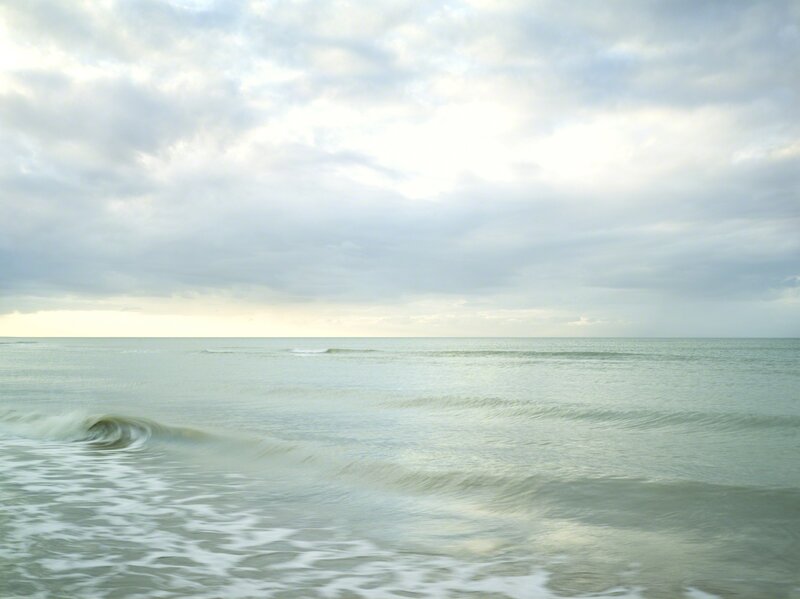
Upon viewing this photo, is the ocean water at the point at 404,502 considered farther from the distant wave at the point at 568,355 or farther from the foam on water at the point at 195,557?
the distant wave at the point at 568,355

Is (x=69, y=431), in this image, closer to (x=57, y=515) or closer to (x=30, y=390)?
(x=57, y=515)

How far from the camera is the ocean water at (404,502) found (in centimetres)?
535

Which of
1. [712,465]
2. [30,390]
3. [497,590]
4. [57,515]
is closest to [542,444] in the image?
[712,465]

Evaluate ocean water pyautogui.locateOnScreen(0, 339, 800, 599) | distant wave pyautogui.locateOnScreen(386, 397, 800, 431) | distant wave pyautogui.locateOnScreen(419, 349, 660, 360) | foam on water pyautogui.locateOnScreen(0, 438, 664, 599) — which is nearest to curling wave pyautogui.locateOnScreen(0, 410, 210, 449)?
ocean water pyautogui.locateOnScreen(0, 339, 800, 599)

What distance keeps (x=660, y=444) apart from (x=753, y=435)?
105 inches

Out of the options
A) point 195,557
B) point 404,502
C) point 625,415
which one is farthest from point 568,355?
point 195,557

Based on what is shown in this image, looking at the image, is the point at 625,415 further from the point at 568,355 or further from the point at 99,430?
the point at 568,355

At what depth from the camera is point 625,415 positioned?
16.4 m

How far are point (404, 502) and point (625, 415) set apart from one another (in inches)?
410

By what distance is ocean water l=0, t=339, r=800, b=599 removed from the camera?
17.5 ft

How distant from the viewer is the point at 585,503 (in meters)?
8.10

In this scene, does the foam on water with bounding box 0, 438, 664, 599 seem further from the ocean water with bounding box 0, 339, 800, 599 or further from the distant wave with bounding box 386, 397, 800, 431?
the distant wave with bounding box 386, 397, 800, 431

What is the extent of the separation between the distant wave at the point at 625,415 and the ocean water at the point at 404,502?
13 centimetres

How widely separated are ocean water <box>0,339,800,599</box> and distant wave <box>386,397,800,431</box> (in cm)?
13
